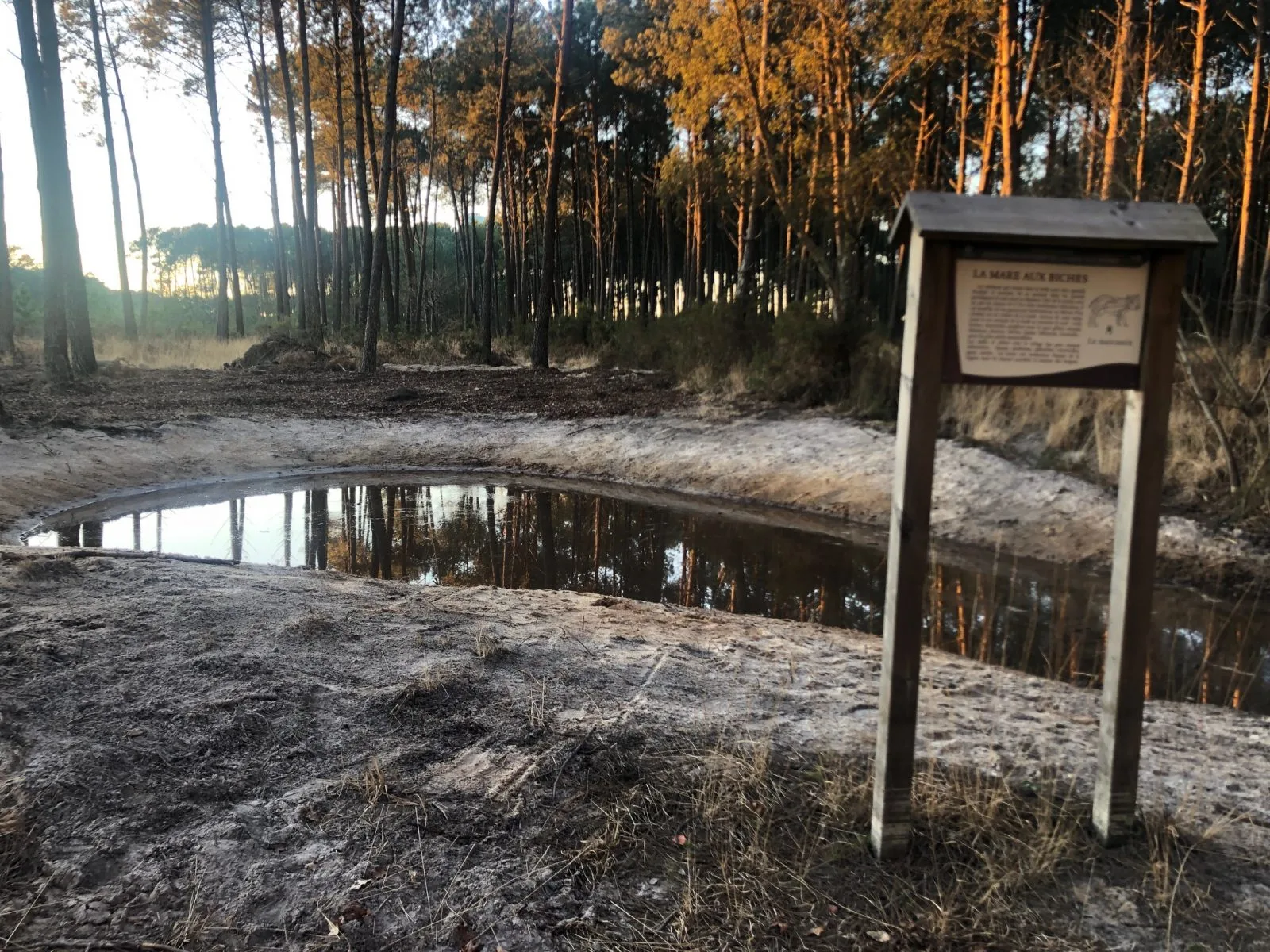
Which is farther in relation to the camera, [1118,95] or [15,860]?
[1118,95]

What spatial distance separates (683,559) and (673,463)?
159 inches

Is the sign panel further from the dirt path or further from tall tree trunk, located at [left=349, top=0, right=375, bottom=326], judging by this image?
tall tree trunk, located at [left=349, top=0, right=375, bottom=326]

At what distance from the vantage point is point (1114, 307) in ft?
8.32

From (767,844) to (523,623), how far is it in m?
2.58

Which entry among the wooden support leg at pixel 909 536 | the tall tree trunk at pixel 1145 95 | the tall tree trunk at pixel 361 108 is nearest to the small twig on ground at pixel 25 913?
the wooden support leg at pixel 909 536

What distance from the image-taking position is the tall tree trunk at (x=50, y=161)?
14.4m

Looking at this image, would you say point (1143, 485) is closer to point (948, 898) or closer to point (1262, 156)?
point (948, 898)

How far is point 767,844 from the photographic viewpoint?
2775 millimetres

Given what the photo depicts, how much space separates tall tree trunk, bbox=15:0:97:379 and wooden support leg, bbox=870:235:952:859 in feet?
51.8

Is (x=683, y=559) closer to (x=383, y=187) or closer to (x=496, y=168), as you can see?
(x=383, y=187)

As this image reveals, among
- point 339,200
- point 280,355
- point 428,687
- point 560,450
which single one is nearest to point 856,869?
point 428,687

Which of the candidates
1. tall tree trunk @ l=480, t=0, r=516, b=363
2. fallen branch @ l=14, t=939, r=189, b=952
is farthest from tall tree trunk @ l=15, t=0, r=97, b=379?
fallen branch @ l=14, t=939, r=189, b=952

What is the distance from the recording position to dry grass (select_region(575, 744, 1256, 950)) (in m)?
2.43

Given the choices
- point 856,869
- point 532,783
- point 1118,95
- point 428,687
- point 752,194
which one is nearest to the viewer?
point 856,869
